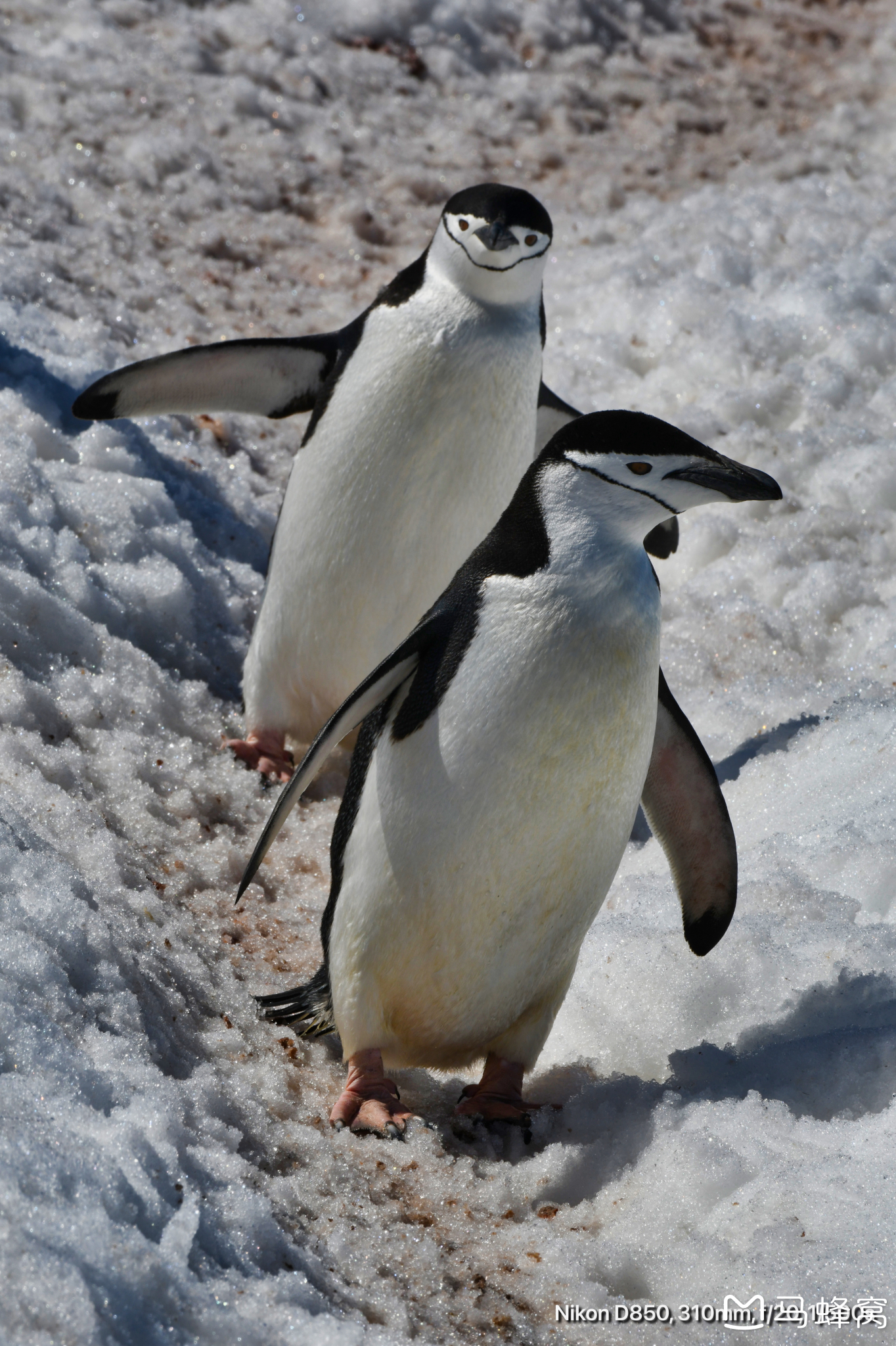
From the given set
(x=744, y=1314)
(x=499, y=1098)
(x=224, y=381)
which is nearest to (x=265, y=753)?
(x=224, y=381)

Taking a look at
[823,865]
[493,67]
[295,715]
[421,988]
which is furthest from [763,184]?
[421,988]

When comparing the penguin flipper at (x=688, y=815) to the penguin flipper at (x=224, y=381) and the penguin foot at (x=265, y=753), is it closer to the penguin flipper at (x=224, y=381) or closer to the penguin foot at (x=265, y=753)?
the penguin foot at (x=265, y=753)

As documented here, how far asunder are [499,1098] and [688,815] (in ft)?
2.28

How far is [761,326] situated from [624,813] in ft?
10.7

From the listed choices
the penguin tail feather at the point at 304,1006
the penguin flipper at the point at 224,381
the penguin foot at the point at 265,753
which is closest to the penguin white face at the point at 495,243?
the penguin flipper at the point at 224,381

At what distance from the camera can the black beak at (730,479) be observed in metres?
2.29

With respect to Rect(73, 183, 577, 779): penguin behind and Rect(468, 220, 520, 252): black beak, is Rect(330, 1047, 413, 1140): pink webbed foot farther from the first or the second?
Rect(468, 220, 520, 252): black beak

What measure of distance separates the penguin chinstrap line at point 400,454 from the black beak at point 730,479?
44.1 inches

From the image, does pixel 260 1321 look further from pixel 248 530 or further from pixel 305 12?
pixel 305 12

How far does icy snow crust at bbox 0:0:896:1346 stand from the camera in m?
1.92

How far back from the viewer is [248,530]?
449cm

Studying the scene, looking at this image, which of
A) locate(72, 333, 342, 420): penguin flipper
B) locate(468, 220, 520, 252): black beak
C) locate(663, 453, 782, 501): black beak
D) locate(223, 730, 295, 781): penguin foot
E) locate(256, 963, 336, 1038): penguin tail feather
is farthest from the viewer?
locate(72, 333, 342, 420): penguin flipper

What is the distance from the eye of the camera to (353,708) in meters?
2.53

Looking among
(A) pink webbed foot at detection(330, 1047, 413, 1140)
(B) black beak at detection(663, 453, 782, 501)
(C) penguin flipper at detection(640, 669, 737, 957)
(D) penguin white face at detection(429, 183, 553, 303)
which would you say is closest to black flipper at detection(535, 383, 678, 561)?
(D) penguin white face at detection(429, 183, 553, 303)
